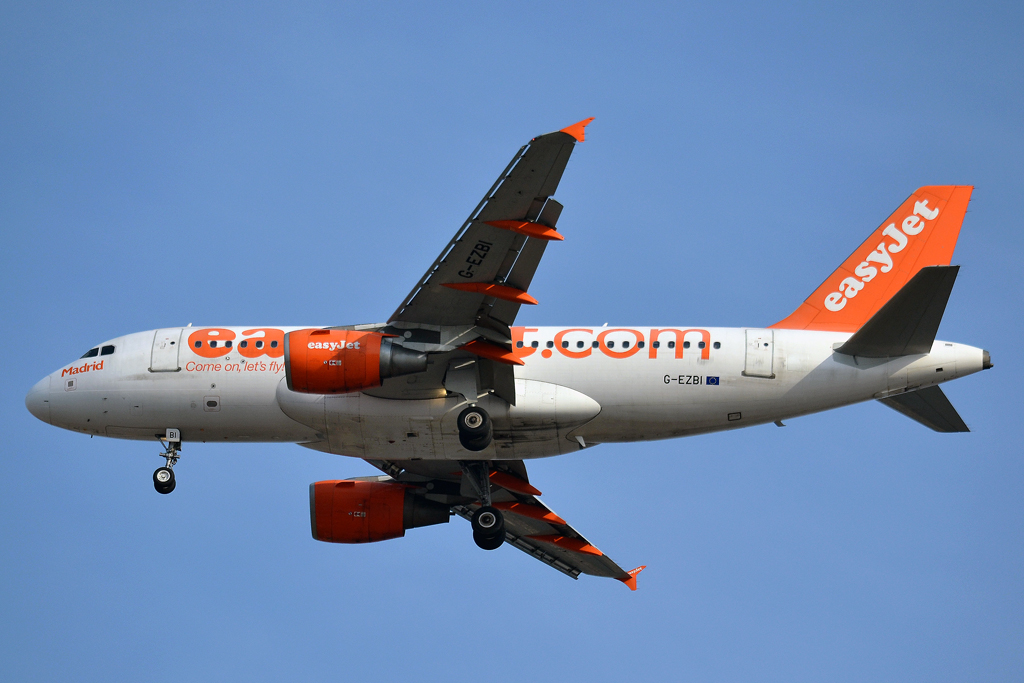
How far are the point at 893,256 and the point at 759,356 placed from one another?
6.23m

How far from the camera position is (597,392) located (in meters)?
33.1

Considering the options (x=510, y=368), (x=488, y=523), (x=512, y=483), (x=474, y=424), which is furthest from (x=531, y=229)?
(x=512, y=483)

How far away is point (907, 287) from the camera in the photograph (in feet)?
102

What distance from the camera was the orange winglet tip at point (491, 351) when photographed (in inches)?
1264

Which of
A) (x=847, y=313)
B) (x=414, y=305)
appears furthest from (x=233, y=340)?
(x=847, y=313)

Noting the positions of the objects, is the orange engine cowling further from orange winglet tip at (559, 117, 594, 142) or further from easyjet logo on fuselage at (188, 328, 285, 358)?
orange winglet tip at (559, 117, 594, 142)

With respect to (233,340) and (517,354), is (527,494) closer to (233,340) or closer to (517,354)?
(517,354)

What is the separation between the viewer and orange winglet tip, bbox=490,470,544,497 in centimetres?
3906

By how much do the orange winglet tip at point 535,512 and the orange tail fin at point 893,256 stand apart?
33.5 feet

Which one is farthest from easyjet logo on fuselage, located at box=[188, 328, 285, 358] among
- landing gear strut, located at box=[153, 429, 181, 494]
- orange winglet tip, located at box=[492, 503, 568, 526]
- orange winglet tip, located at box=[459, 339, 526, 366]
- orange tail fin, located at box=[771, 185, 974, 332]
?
orange tail fin, located at box=[771, 185, 974, 332]

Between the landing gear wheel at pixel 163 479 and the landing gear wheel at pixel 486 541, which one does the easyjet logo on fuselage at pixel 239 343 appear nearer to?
the landing gear wheel at pixel 163 479

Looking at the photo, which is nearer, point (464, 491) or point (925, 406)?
point (925, 406)

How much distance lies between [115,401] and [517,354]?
39.7 ft

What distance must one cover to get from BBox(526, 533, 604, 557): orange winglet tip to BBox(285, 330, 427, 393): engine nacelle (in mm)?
11523
